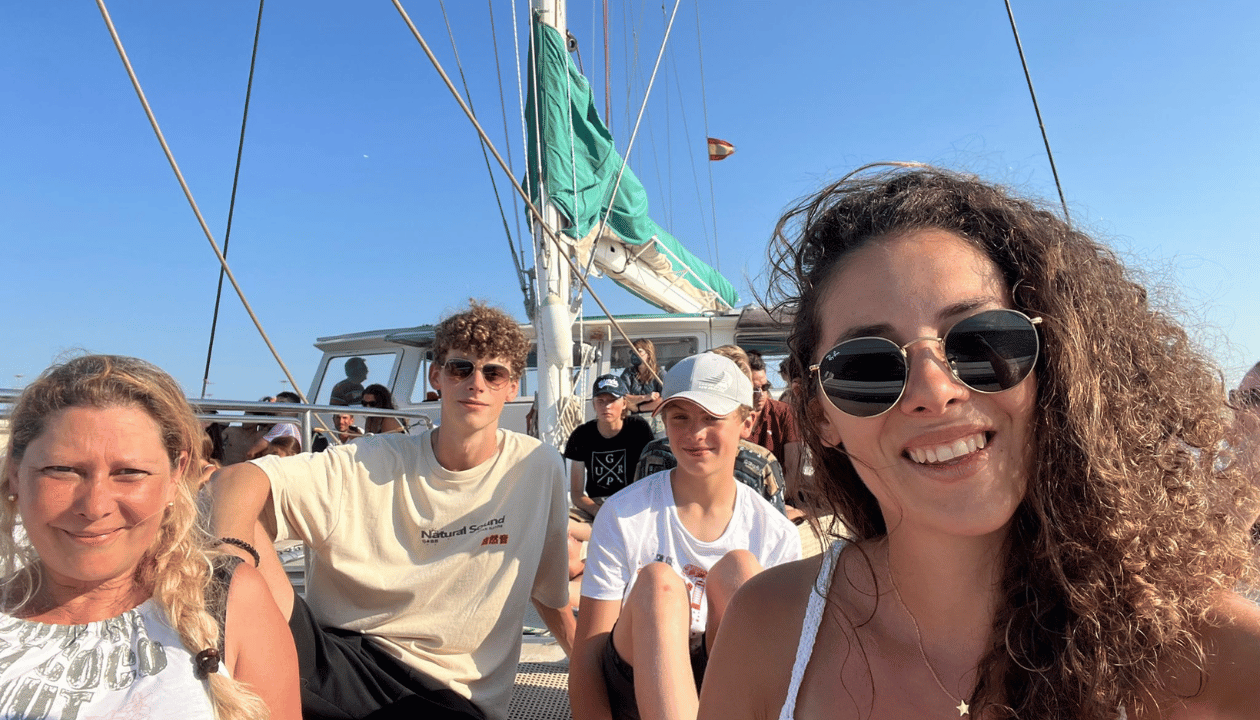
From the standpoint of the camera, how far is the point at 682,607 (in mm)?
1705

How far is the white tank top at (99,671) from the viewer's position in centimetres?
125

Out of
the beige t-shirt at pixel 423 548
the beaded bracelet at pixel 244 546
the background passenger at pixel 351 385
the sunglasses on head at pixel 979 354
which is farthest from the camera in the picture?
the background passenger at pixel 351 385

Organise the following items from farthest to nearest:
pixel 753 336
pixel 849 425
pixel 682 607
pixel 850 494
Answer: pixel 753 336
pixel 682 607
pixel 850 494
pixel 849 425

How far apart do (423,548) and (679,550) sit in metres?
0.76

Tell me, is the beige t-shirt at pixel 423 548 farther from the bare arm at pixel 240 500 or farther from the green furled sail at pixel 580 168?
the green furled sail at pixel 580 168

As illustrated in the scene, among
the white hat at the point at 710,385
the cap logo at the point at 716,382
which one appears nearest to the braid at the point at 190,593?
the white hat at the point at 710,385

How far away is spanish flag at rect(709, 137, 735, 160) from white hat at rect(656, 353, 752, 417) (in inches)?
353

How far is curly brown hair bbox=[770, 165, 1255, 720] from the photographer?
0.83 meters

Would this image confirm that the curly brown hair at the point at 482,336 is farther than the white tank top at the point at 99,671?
Yes

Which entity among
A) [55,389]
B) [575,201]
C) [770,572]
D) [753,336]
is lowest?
[770,572]

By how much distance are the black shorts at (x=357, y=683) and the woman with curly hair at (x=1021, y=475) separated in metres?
1.35

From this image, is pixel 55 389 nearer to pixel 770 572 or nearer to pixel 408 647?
pixel 408 647

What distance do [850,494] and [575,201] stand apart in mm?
4762

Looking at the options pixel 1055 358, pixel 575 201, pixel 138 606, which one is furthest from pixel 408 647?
pixel 575 201
